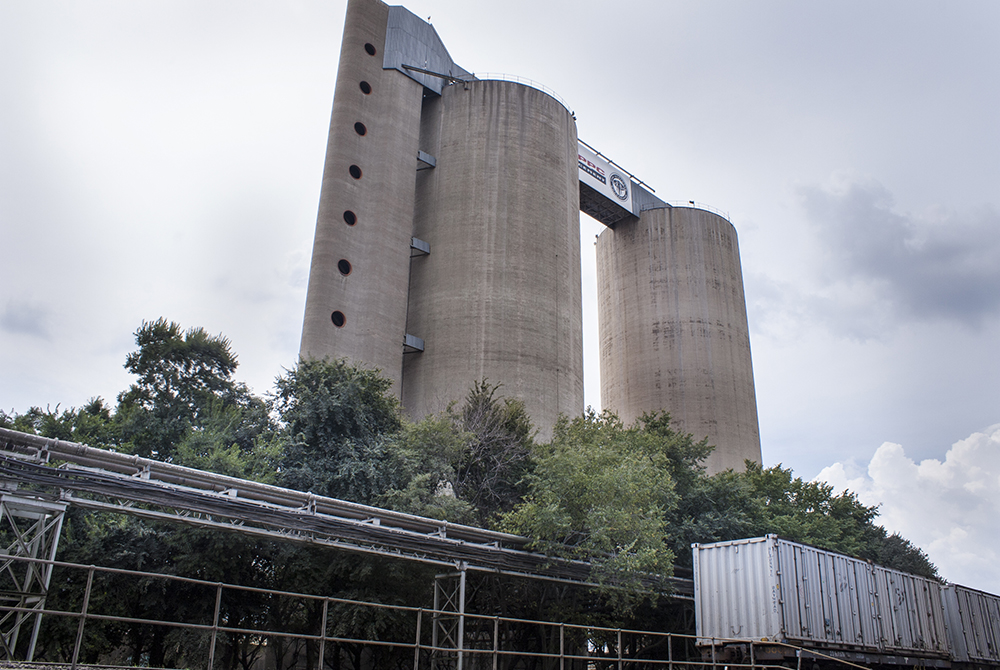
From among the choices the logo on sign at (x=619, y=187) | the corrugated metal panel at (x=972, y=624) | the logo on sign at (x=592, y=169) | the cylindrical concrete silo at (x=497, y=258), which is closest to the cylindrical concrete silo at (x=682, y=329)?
the logo on sign at (x=619, y=187)

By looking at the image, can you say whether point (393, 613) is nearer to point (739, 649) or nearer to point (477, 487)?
point (477, 487)

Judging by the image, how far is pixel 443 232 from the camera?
140 ft

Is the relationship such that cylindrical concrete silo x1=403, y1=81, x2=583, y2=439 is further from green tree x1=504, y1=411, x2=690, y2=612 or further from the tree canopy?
green tree x1=504, y1=411, x2=690, y2=612

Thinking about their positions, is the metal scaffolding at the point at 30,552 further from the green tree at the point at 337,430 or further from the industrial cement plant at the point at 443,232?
the industrial cement plant at the point at 443,232

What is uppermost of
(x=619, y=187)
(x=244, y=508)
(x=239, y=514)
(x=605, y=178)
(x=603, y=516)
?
(x=619, y=187)

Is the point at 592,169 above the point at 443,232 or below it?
above

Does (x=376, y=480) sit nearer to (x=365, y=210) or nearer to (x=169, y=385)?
(x=169, y=385)

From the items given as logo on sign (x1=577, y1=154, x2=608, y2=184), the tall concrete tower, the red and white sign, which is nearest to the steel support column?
the tall concrete tower

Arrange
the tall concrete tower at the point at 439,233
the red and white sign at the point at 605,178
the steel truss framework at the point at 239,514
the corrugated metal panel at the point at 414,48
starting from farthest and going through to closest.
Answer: the red and white sign at the point at 605,178, the corrugated metal panel at the point at 414,48, the tall concrete tower at the point at 439,233, the steel truss framework at the point at 239,514

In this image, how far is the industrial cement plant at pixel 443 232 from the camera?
3859 cm

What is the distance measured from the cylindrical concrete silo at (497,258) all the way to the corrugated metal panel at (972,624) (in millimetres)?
18904

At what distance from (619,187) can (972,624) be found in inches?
1561

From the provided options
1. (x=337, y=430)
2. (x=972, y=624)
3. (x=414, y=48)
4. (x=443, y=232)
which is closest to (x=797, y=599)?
(x=972, y=624)

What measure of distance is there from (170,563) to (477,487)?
33.5 feet
